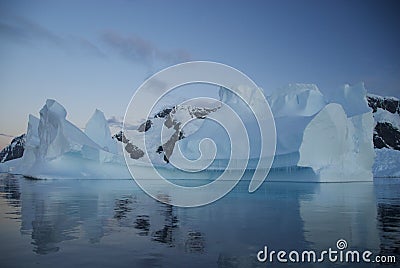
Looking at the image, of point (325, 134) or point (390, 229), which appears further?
point (325, 134)

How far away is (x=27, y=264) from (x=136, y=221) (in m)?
4.13

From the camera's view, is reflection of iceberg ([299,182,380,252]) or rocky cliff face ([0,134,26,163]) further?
rocky cliff face ([0,134,26,163])

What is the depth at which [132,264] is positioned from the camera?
5.55m

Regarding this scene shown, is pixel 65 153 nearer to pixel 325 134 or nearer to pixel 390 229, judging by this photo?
pixel 325 134

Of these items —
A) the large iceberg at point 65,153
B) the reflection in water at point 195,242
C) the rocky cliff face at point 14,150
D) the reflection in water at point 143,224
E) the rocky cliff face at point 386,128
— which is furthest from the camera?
the rocky cliff face at point 14,150

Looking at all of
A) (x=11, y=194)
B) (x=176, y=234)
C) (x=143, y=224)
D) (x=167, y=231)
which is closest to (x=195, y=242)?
(x=176, y=234)

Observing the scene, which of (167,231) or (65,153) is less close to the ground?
(65,153)

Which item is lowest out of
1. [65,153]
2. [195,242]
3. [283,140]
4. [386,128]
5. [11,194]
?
[195,242]

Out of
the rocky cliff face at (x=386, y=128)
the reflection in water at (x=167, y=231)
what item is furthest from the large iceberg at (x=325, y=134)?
the rocky cliff face at (x=386, y=128)

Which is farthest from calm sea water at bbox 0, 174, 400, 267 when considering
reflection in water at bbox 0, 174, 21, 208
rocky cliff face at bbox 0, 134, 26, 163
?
rocky cliff face at bbox 0, 134, 26, 163

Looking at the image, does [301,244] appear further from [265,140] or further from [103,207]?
[265,140]

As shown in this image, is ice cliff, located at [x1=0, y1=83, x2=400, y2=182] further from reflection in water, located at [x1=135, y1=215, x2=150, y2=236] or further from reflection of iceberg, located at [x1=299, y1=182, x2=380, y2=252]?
reflection in water, located at [x1=135, y1=215, x2=150, y2=236]

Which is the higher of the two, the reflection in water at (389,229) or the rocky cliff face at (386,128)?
the rocky cliff face at (386,128)

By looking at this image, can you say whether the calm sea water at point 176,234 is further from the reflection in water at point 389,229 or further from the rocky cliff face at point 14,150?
the rocky cliff face at point 14,150
